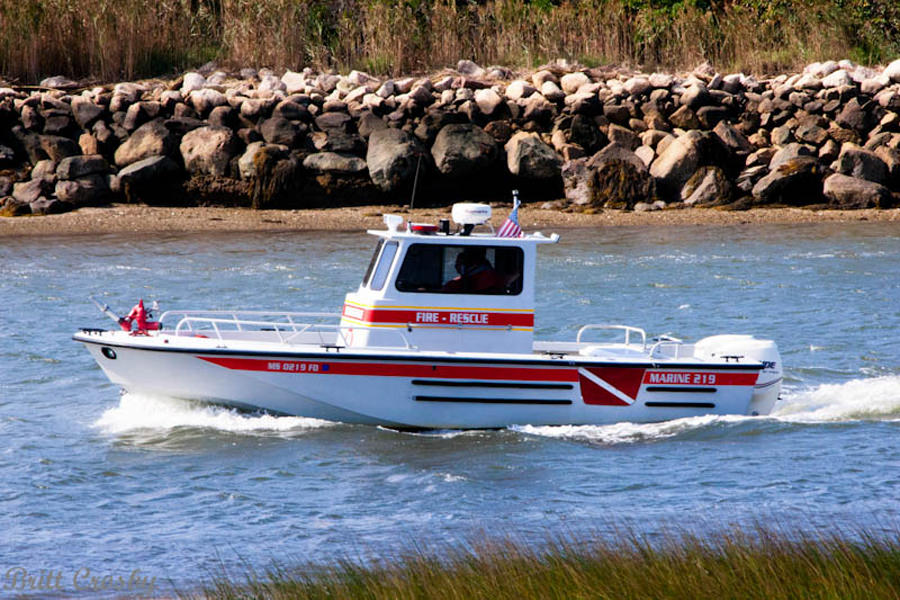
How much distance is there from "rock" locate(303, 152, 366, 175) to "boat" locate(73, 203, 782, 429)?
51.1ft

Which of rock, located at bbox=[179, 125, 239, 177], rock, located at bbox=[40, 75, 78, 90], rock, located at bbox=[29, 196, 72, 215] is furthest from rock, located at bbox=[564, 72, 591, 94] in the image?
rock, located at bbox=[29, 196, 72, 215]

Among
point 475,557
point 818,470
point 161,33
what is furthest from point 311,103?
point 475,557

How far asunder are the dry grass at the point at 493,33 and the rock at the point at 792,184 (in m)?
6.09

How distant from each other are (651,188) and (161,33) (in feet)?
46.7

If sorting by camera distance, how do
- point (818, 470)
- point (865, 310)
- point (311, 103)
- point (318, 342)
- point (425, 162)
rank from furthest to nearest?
point (311, 103)
point (425, 162)
point (865, 310)
point (318, 342)
point (818, 470)

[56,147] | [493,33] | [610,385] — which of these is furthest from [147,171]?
[610,385]

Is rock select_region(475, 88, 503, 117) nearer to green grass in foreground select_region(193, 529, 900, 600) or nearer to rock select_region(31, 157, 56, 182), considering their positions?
rock select_region(31, 157, 56, 182)

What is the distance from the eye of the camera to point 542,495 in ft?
34.3

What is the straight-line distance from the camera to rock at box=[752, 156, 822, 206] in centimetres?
2806

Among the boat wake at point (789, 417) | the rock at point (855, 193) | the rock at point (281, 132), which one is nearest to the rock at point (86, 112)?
the rock at point (281, 132)

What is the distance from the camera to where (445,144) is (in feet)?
91.6

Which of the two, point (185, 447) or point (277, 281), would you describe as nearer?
point (185, 447)

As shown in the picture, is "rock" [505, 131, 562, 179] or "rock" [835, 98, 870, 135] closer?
"rock" [505, 131, 562, 179]

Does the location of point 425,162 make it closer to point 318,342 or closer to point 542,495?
point 318,342
